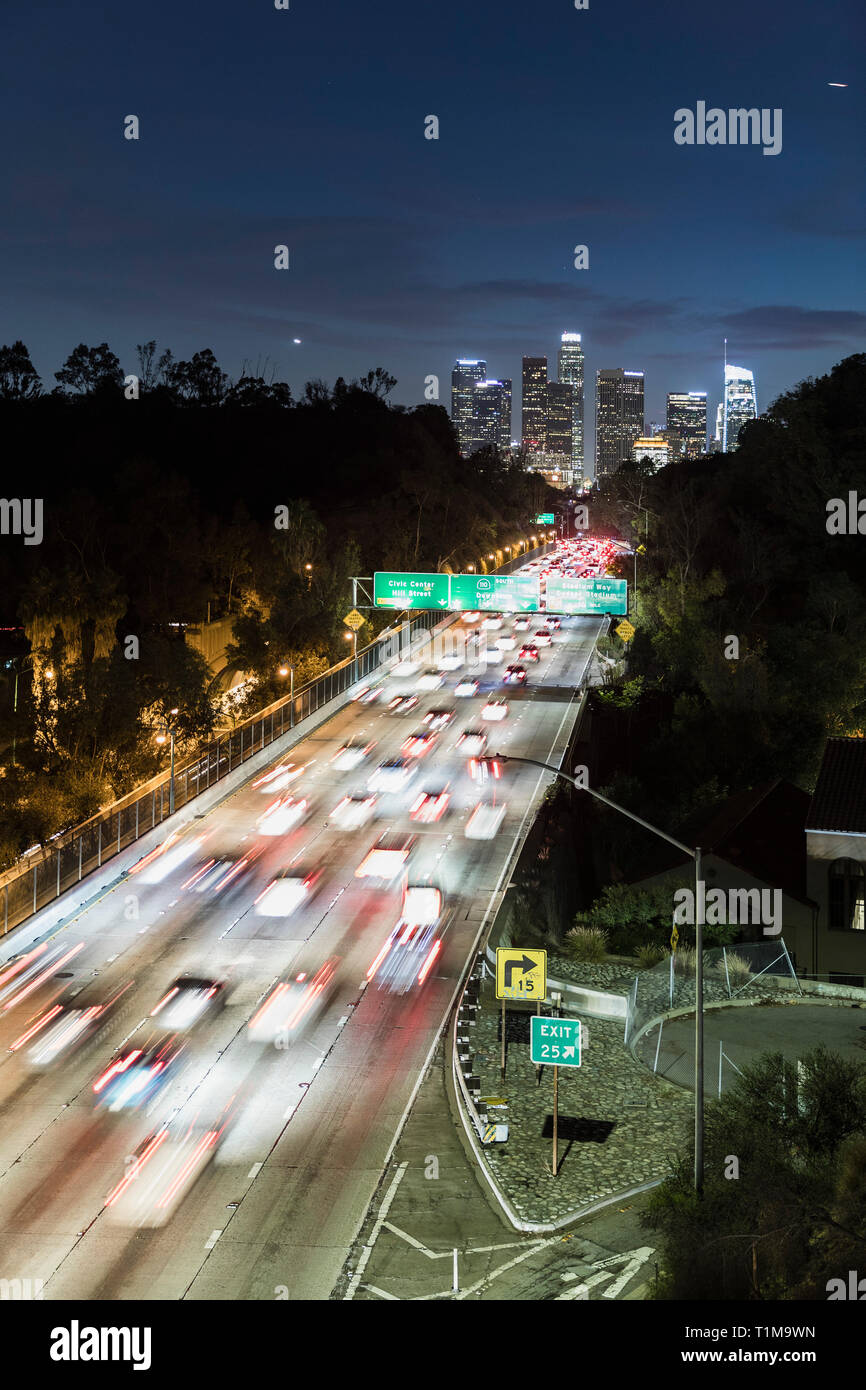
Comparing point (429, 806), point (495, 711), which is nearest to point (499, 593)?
point (495, 711)

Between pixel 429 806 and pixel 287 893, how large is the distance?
10010 mm

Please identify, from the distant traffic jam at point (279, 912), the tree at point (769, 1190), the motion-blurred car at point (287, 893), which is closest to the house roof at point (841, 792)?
the distant traffic jam at point (279, 912)

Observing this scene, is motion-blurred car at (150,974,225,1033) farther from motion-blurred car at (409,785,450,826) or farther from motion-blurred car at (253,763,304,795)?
motion-blurred car at (253,763,304,795)

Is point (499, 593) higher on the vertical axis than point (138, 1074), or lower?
higher

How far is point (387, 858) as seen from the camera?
37000 millimetres

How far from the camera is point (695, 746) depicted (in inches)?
2359

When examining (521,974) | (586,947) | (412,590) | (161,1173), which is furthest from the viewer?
(412,590)

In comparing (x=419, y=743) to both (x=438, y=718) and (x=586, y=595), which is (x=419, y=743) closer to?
(x=438, y=718)

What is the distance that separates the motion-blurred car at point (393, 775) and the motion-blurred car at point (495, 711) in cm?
839

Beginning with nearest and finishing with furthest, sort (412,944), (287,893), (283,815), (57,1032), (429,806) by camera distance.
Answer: (57,1032)
(412,944)
(287,893)
(283,815)
(429,806)

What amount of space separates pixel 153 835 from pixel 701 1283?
25.9 meters

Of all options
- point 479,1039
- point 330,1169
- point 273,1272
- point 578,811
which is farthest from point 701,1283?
point 578,811

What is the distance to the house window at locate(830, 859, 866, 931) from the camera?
115ft

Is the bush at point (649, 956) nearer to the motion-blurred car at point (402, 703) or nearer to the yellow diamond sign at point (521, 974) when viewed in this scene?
the yellow diamond sign at point (521, 974)
